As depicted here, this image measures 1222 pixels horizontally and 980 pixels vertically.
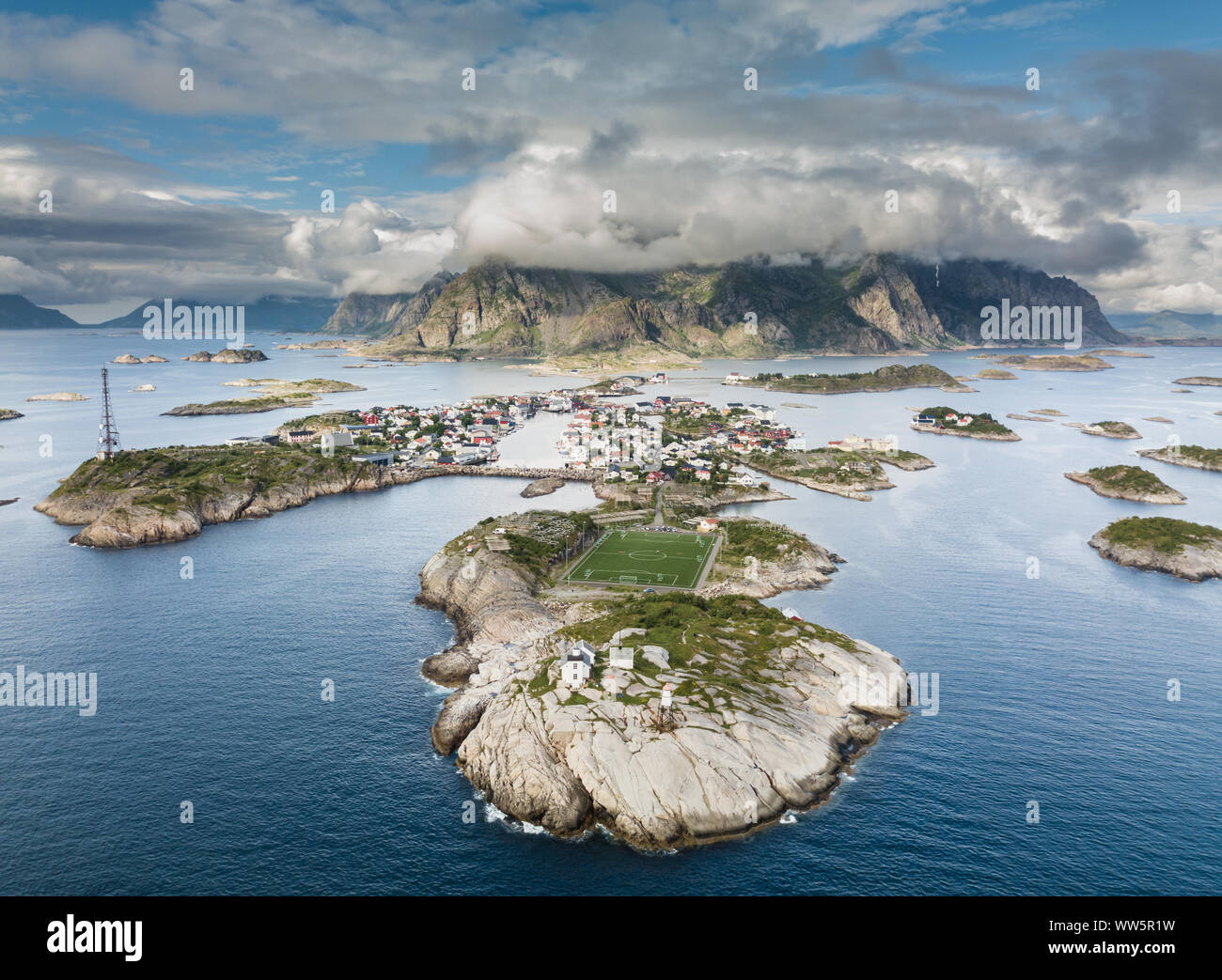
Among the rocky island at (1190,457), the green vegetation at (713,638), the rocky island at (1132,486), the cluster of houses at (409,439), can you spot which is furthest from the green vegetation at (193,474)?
the rocky island at (1190,457)

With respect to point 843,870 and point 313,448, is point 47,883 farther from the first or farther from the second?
point 313,448

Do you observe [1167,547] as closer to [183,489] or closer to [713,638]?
[713,638]

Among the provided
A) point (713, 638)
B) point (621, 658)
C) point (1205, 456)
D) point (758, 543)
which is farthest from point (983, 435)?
point (621, 658)

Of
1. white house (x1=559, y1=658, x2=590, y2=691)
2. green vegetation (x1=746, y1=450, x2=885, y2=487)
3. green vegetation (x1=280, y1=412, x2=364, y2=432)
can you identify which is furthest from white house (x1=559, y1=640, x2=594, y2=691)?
green vegetation (x1=280, y1=412, x2=364, y2=432)

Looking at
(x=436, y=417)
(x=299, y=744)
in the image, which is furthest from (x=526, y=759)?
(x=436, y=417)

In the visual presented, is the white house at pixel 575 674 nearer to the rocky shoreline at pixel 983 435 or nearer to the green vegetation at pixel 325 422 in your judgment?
the green vegetation at pixel 325 422

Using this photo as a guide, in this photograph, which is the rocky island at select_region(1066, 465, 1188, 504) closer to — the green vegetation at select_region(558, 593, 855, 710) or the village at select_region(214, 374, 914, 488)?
the village at select_region(214, 374, 914, 488)

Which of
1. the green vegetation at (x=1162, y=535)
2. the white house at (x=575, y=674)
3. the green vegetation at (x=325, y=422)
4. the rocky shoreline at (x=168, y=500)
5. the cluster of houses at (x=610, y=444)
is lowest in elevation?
the white house at (x=575, y=674)
